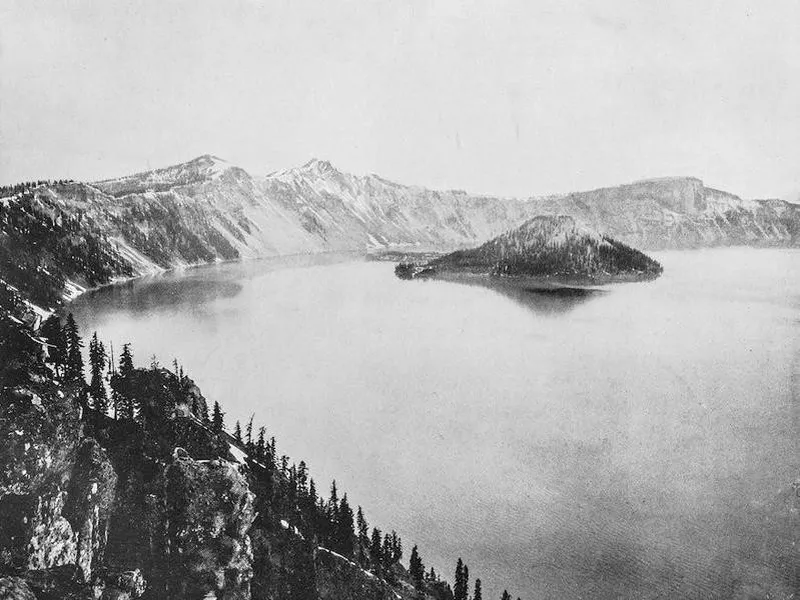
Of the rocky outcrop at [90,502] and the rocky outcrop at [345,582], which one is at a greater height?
the rocky outcrop at [90,502]

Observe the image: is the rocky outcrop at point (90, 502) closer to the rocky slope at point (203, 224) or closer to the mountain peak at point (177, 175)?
the rocky slope at point (203, 224)

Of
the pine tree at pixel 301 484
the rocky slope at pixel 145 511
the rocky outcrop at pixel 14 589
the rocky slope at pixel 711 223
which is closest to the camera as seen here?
the rocky outcrop at pixel 14 589

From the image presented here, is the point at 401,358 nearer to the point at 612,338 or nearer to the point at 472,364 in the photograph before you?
the point at 472,364

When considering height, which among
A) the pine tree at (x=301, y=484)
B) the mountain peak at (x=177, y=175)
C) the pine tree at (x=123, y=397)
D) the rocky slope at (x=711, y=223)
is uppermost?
the mountain peak at (x=177, y=175)

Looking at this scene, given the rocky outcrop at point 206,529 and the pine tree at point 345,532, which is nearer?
the rocky outcrop at point 206,529

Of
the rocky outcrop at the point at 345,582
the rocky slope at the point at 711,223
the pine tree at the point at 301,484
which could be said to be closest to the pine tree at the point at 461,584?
the rocky outcrop at the point at 345,582

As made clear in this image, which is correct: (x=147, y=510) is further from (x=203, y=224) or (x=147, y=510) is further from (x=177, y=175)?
(x=177, y=175)

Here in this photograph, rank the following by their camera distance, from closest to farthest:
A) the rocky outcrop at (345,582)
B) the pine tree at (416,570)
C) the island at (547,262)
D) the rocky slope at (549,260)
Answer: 1. the rocky outcrop at (345,582)
2. the pine tree at (416,570)
3. the island at (547,262)
4. the rocky slope at (549,260)
